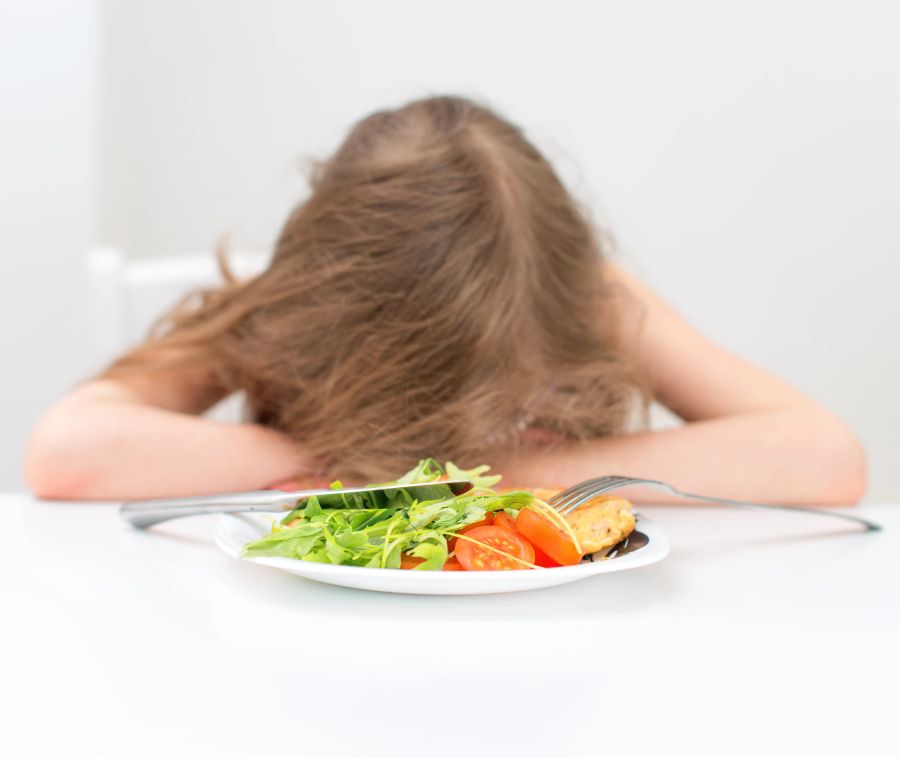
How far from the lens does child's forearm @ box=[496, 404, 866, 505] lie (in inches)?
42.9

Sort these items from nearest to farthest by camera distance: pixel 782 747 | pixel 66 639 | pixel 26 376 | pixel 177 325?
pixel 782 747 → pixel 66 639 → pixel 177 325 → pixel 26 376

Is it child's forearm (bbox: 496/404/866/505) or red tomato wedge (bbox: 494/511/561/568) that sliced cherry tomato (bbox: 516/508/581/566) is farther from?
child's forearm (bbox: 496/404/866/505)

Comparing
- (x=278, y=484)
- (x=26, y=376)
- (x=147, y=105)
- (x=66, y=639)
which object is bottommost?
(x=26, y=376)

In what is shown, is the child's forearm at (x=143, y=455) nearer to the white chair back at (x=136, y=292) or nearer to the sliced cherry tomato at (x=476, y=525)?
the sliced cherry tomato at (x=476, y=525)

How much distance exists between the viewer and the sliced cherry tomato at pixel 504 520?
67cm

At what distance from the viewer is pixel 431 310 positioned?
3.71 feet

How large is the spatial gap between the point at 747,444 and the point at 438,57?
7.03ft

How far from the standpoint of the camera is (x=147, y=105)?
9.96 feet

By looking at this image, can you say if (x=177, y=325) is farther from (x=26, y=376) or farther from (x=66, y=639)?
(x=26, y=376)

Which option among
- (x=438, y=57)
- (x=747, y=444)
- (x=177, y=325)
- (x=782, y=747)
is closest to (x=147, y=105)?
(x=438, y=57)

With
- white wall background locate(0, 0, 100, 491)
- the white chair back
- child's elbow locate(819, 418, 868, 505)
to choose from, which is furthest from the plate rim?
white wall background locate(0, 0, 100, 491)

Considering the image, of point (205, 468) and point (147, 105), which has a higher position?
point (147, 105)

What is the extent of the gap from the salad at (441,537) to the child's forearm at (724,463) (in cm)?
40

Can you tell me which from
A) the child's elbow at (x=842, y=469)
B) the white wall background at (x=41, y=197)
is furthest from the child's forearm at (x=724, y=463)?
the white wall background at (x=41, y=197)
